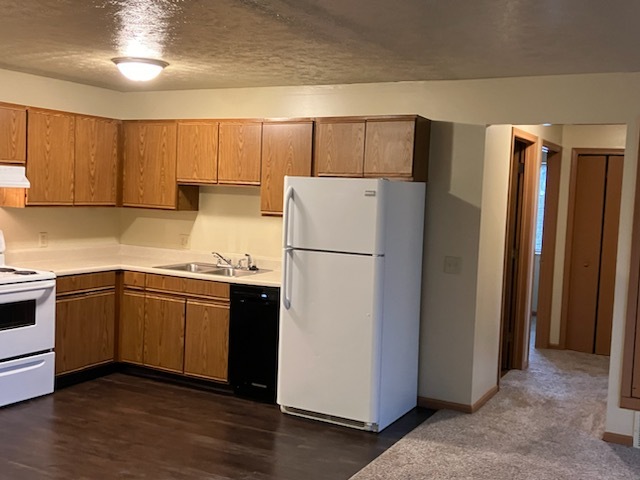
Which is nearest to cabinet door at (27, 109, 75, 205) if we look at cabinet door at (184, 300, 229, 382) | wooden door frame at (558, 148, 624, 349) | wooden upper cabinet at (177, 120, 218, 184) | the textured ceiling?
the textured ceiling

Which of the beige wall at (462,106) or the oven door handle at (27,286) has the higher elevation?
the beige wall at (462,106)

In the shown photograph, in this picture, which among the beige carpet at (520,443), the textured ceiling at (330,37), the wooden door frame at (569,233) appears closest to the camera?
the textured ceiling at (330,37)

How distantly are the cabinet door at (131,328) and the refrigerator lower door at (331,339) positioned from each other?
1.39 meters

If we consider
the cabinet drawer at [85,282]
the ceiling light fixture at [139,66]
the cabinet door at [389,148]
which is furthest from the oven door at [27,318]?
the cabinet door at [389,148]

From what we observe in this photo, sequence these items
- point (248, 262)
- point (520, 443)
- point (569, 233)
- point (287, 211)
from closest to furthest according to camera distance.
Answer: point (520, 443)
point (287, 211)
point (248, 262)
point (569, 233)

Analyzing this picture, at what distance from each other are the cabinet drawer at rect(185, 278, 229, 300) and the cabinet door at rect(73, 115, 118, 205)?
1143 millimetres

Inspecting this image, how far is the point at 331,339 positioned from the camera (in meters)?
4.43

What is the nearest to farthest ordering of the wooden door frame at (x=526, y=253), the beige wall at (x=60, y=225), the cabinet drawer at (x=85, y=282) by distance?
the cabinet drawer at (x=85, y=282)
the beige wall at (x=60, y=225)
the wooden door frame at (x=526, y=253)

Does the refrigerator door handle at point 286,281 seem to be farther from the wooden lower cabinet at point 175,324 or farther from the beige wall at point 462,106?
the beige wall at point 462,106

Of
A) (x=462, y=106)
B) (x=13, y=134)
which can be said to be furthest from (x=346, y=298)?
(x=13, y=134)

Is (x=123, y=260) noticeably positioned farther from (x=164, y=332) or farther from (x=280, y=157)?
(x=280, y=157)

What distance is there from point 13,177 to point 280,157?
1.87 m

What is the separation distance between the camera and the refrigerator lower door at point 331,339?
430 centimetres

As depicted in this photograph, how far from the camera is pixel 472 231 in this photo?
15.5ft
